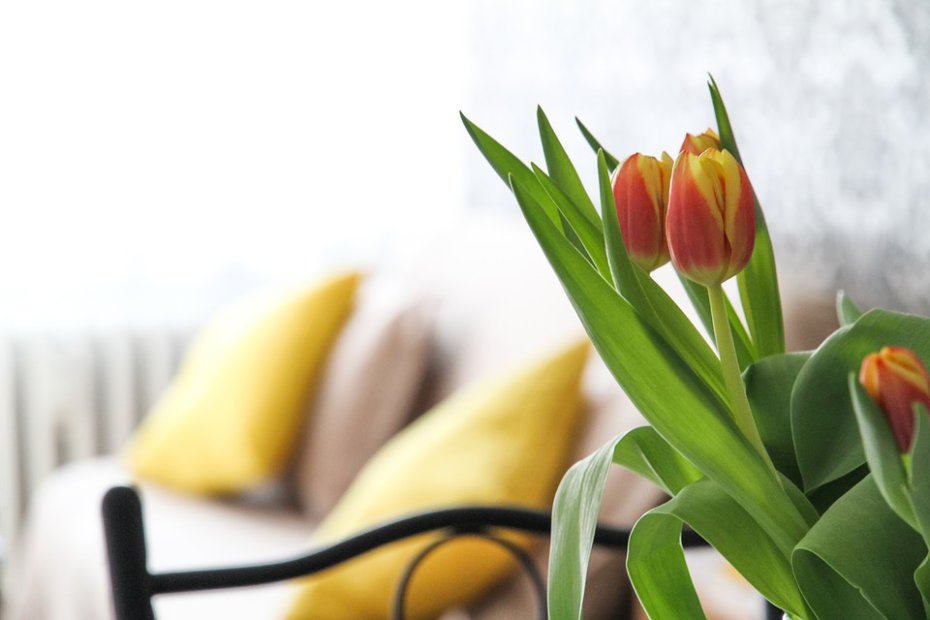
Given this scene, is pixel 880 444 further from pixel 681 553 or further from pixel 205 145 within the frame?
pixel 205 145

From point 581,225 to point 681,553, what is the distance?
0.49 ft

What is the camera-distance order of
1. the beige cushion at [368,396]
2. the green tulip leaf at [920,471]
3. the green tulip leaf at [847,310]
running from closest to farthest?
the green tulip leaf at [920,471] → the green tulip leaf at [847,310] → the beige cushion at [368,396]

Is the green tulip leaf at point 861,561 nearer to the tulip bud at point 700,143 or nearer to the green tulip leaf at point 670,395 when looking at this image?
the green tulip leaf at point 670,395

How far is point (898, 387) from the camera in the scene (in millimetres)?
378

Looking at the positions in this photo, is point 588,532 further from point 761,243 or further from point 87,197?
point 87,197

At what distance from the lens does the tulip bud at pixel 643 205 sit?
48 centimetres

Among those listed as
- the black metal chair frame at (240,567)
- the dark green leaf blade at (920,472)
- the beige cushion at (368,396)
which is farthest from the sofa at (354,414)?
the dark green leaf blade at (920,472)

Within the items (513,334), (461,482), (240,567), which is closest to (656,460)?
(240,567)

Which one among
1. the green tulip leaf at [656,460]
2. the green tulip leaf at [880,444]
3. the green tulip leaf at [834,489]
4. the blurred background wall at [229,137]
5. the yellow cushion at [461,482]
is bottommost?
the yellow cushion at [461,482]

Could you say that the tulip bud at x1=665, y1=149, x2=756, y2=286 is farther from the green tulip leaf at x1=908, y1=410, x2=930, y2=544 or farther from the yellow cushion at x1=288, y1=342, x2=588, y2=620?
the yellow cushion at x1=288, y1=342, x2=588, y2=620

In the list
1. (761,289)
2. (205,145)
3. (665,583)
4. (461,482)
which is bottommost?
(461,482)

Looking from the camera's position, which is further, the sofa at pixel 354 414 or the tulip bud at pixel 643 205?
the sofa at pixel 354 414

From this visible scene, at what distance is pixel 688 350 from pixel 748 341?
0.24 ft

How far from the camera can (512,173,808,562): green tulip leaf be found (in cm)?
47
